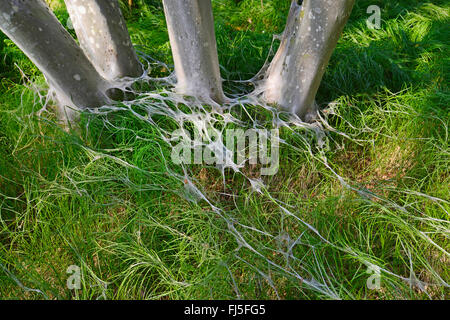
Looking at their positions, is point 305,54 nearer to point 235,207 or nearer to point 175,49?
point 175,49

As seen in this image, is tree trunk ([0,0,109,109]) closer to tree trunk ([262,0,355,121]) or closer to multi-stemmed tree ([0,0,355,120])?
multi-stemmed tree ([0,0,355,120])

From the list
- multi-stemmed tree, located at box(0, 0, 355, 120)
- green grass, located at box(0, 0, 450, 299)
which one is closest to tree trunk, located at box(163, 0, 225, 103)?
multi-stemmed tree, located at box(0, 0, 355, 120)

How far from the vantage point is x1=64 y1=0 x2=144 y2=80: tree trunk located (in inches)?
80.2

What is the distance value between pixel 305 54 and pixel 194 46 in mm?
569

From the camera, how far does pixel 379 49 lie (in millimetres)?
2529

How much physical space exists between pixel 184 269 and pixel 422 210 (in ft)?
3.58

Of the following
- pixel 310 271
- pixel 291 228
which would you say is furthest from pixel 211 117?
pixel 310 271

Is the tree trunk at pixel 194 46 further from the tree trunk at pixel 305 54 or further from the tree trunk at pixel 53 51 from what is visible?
the tree trunk at pixel 53 51

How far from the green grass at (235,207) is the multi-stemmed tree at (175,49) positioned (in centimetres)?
21

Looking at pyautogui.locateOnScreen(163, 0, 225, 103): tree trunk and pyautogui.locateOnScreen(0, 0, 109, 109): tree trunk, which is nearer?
pyautogui.locateOnScreen(0, 0, 109, 109): tree trunk

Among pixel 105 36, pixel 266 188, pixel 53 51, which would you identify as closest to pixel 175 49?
pixel 105 36

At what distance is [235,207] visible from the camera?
1840 millimetres

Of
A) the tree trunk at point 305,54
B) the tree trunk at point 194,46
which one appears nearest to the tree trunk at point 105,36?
the tree trunk at point 194,46

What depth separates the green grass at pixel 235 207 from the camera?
149cm
